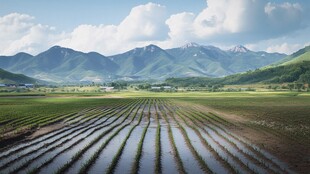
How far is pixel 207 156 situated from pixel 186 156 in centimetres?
174

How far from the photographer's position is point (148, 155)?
26.5 metres

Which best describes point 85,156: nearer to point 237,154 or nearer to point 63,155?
point 63,155

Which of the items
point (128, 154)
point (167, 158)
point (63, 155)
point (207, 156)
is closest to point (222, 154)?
point (207, 156)

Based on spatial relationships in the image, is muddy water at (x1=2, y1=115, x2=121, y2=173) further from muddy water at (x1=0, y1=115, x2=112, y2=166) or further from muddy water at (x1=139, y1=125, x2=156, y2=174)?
muddy water at (x1=139, y1=125, x2=156, y2=174)

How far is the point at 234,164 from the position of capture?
76.3 ft

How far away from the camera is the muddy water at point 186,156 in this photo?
22.2 meters

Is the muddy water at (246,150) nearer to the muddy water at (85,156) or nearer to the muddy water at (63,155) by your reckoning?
the muddy water at (85,156)

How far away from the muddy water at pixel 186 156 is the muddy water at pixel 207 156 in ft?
2.99

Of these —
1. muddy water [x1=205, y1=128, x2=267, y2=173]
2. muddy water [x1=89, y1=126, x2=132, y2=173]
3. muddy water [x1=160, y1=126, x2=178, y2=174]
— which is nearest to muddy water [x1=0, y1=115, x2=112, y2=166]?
muddy water [x1=89, y1=126, x2=132, y2=173]

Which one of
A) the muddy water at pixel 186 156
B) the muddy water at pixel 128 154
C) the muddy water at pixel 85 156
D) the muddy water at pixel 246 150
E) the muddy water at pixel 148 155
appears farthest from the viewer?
the muddy water at pixel 246 150

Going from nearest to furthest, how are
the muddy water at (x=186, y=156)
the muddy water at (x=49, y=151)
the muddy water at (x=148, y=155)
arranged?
the muddy water at (x=186, y=156), the muddy water at (x=148, y=155), the muddy water at (x=49, y=151)

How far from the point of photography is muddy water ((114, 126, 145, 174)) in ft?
72.3

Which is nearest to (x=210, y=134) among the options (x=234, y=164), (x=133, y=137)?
(x=133, y=137)

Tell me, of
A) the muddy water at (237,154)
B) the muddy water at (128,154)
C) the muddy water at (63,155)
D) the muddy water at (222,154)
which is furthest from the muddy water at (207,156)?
the muddy water at (63,155)
